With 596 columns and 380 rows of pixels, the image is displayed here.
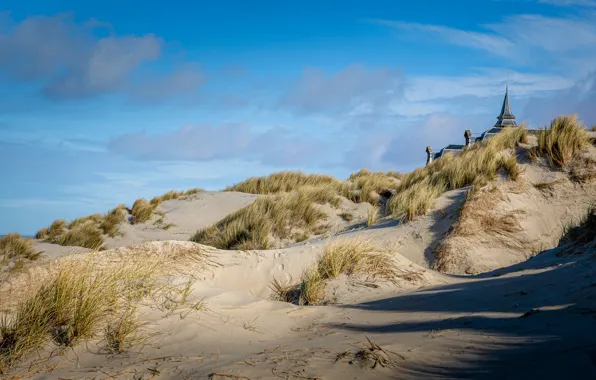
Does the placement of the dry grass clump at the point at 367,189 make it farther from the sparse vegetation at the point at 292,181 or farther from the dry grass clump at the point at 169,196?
the dry grass clump at the point at 169,196

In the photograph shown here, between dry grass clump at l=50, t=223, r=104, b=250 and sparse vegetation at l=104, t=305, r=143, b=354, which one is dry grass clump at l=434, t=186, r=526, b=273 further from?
dry grass clump at l=50, t=223, r=104, b=250

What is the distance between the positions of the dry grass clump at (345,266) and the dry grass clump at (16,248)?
27.2 feet

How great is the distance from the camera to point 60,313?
4219 millimetres

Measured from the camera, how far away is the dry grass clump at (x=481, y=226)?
380 inches

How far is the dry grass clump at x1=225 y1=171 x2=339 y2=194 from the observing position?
2195cm

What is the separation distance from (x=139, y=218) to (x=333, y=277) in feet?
42.0

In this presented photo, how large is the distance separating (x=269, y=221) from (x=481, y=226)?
17.5ft

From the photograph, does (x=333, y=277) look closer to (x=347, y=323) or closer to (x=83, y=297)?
(x=347, y=323)

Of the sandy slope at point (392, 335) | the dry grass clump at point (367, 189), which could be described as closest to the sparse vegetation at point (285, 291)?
the sandy slope at point (392, 335)

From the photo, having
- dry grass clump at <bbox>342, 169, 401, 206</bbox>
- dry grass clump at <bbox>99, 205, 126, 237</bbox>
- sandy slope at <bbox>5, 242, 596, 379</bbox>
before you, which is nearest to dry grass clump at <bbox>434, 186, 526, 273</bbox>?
sandy slope at <bbox>5, 242, 596, 379</bbox>

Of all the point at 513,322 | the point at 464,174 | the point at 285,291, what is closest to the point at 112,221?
the point at 464,174

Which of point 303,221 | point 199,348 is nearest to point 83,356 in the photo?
point 199,348

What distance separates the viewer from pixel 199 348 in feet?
13.0

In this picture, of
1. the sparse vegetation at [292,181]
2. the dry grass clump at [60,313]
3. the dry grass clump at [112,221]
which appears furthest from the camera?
the sparse vegetation at [292,181]
